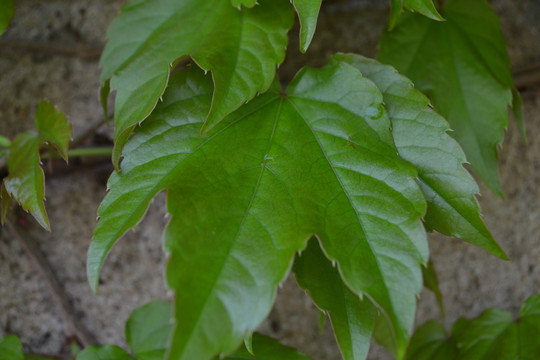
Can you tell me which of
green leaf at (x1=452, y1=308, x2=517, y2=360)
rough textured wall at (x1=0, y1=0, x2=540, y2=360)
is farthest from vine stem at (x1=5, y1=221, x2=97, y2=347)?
green leaf at (x1=452, y1=308, x2=517, y2=360)

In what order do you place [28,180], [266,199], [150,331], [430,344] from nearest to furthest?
[266,199], [28,180], [150,331], [430,344]

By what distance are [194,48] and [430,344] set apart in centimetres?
59

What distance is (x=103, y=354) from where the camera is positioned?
0.64 meters

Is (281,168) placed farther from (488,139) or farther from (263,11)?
(488,139)

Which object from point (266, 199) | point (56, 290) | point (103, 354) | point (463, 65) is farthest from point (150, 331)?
point (463, 65)

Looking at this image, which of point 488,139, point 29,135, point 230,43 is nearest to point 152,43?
point 230,43

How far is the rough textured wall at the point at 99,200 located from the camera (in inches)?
32.9

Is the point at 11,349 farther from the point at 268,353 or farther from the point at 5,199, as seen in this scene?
the point at 268,353

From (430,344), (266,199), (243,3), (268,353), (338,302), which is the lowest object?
(430,344)

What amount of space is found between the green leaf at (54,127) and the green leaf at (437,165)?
1.22ft

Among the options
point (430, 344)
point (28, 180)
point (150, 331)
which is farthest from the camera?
point (430, 344)

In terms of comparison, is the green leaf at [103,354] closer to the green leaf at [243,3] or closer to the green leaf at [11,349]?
the green leaf at [11,349]

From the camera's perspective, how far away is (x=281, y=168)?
508 mm

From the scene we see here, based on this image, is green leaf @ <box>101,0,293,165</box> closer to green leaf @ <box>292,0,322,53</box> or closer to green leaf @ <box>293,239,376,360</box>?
green leaf @ <box>292,0,322,53</box>
